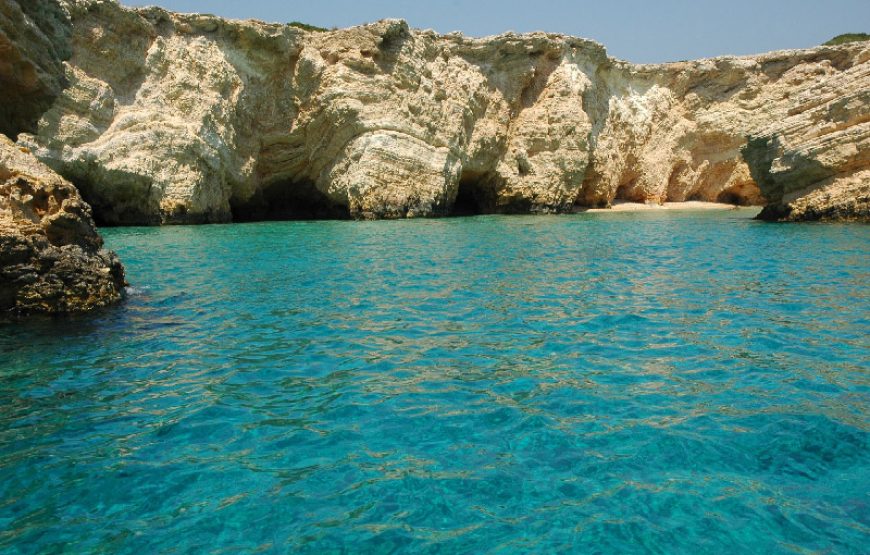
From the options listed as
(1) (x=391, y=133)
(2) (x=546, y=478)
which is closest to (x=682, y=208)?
(1) (x=391, y=133)

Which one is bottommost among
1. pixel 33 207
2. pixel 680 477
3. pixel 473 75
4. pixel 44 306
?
pixel 680 477

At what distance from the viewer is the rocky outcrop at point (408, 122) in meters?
27.6

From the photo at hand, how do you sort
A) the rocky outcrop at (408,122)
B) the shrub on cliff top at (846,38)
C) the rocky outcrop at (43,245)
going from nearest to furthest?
1. the rocky outcrop at (43,245)
2. the rocky outcrop at (408,122)
3. the shrub on cliff top at (846,38)

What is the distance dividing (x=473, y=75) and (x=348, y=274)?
87.9 ft

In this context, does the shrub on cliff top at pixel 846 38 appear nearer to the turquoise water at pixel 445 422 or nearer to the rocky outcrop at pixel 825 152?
the rocky outcrop at pixel 825 152

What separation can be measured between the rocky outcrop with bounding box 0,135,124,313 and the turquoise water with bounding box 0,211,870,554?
60 cm

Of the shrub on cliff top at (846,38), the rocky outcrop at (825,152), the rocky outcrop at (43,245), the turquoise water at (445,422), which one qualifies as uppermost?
the shrub on cliff top at (846,38)

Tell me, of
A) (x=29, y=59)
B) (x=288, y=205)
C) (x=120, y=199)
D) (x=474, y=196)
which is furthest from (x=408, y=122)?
(x=29, y=59)

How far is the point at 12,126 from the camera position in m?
11.0

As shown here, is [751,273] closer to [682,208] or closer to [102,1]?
[102,1]

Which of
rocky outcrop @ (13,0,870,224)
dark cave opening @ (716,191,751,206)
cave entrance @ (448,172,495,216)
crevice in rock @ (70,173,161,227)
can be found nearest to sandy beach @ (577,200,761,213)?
dark cave opening @ (716,191,751,206)

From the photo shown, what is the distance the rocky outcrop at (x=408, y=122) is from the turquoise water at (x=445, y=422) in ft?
55.6

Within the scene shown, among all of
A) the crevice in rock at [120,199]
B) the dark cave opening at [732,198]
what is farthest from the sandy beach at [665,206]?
the crevice in rock at [120,199]

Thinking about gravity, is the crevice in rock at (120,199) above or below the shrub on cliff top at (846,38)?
below
